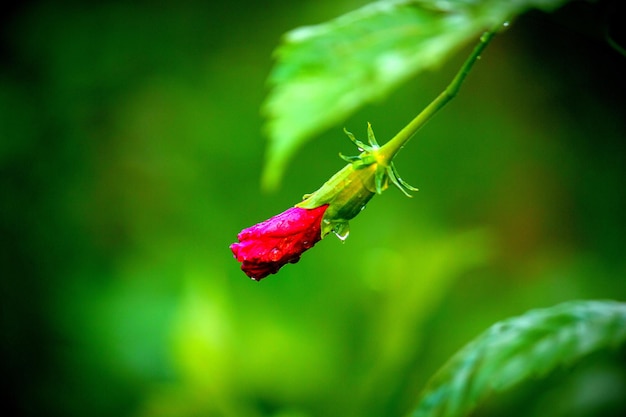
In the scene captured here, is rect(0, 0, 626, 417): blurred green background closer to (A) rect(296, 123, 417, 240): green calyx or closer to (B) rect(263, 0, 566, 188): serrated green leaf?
(A) rect(296, 123, 417, 240): green calyx

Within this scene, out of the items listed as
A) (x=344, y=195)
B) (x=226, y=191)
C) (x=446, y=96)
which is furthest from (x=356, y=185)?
(x=226, y=191)

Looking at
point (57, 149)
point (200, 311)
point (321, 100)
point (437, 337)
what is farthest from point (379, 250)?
point (321, 100)

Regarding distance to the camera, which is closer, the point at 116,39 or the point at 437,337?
the point at 437,337

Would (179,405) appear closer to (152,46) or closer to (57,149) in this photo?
(57,149)

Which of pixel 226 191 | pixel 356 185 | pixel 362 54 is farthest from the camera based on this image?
pixel 226 191

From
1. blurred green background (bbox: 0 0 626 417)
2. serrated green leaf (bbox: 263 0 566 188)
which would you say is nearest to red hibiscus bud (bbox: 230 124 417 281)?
serrated green leaf (bbox: 263 0 566 188)

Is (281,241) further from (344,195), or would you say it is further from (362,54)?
(362,54)
